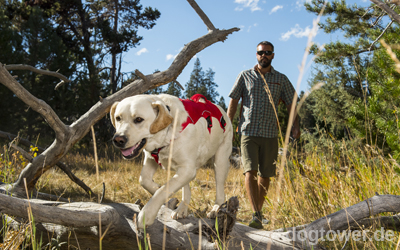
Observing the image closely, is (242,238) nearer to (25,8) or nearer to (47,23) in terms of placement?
(47,23)

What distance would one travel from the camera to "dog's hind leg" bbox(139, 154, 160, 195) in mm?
2199

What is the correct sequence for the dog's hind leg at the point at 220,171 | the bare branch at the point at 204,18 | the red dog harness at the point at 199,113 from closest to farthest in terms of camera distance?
the red dog harness at the point at 199,113
the dog's hind leg at the point at 220,171
the bare branch at the point at 204,18

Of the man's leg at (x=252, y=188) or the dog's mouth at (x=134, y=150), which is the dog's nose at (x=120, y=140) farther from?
the man's leg at (x=252, y=188)

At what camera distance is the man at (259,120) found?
153 inches

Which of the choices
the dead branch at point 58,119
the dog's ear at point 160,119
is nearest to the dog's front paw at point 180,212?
the dog's ear at point 160,119

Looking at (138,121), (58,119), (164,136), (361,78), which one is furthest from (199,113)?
(361,78)

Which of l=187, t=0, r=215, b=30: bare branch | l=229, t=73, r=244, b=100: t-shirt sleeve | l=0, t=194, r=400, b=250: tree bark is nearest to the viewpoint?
l=0, t=194, r=400, b=250: tree bark

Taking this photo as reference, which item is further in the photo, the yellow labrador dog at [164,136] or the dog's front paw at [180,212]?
the dog's front paw at [180,212]

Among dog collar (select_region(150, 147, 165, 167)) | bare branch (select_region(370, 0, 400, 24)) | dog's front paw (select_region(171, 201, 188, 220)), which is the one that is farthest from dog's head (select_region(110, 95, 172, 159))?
bare branch (select_region(370, 0, 400, 24))

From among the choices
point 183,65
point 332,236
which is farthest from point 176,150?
point 183,65

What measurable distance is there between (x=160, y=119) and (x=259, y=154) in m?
2.39

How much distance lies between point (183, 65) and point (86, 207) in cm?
203

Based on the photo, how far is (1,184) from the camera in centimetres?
305

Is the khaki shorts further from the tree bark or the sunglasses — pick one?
the tree bark
